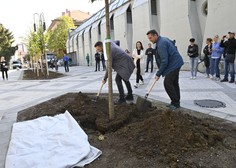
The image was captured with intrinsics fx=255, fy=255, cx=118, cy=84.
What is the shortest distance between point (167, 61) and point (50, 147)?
9.83 ft

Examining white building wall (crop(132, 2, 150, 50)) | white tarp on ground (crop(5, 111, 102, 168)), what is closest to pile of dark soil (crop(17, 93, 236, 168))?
white tarp on ground (crop(5, 111, 102, 168))

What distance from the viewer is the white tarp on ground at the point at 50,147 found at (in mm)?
3090

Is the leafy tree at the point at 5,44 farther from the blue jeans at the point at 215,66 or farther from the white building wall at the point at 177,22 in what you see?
the blue jeans at the point at 215,66

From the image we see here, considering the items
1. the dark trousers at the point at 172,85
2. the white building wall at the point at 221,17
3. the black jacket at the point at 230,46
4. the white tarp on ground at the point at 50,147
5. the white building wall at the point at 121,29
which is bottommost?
the white tarp on ground at the point at 50,147

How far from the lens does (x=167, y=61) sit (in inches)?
209

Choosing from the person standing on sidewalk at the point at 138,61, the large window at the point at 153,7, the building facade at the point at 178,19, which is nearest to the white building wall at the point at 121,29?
the building facade at the point at 178,19

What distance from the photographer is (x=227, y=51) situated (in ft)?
29.4

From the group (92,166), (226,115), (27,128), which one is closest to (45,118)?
(27,128)

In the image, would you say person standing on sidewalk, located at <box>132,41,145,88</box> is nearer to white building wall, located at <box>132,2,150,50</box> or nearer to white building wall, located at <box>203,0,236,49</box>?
white building wall, located at <box>203,0,236,49</box>

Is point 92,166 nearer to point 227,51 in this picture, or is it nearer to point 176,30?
point 227,51

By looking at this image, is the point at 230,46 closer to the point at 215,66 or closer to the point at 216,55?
the point at 216,55

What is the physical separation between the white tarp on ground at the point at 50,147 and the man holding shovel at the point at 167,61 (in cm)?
224

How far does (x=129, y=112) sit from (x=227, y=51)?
577 centimetres

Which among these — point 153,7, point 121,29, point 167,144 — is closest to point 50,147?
point 167,144
